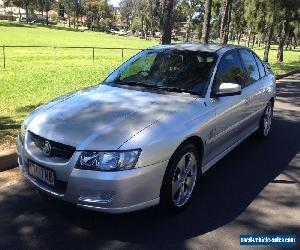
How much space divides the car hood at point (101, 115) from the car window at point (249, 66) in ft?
5.98

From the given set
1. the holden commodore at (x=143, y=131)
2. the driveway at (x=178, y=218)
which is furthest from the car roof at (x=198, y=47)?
the driveway at (x=178, y=218)

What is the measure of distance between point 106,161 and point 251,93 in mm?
3162

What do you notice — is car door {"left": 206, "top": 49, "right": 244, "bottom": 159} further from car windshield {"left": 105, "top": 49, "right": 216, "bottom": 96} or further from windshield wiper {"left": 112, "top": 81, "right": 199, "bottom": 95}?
windshield wiper {"left": 112, "top": 81, "right": 199, "bottom": 95}

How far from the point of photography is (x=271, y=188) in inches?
211

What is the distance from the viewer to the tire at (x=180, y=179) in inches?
162

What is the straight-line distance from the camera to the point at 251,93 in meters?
6.21

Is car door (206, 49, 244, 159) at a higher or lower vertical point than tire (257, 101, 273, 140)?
higher

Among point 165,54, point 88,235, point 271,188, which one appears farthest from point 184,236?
point 165,54

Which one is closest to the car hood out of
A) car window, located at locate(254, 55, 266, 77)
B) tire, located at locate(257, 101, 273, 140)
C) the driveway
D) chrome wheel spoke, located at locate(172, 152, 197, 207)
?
chrome wheel spoke, located at locate(172, 152, 197, 207)

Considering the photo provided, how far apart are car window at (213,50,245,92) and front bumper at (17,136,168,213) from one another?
1753mm

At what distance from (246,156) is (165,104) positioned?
239cm

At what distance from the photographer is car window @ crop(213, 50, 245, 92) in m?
5.31

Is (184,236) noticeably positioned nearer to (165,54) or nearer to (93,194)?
(93,194)

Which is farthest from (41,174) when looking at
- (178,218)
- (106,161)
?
(178,218)
